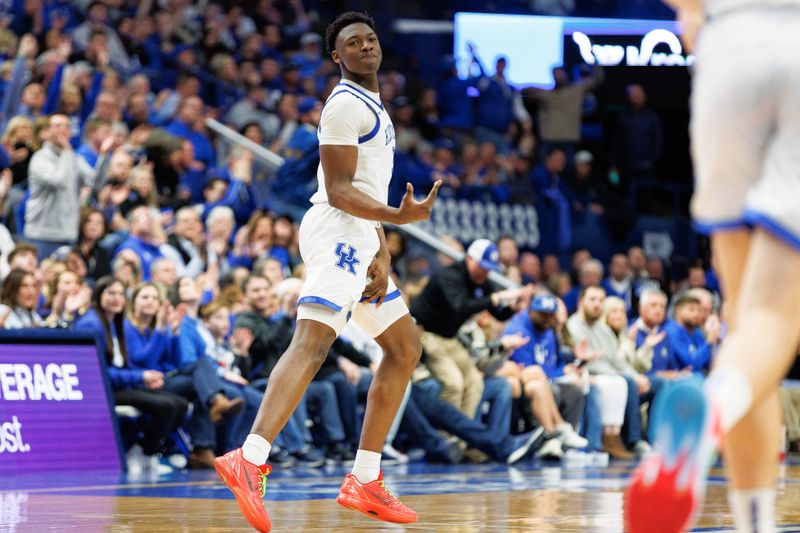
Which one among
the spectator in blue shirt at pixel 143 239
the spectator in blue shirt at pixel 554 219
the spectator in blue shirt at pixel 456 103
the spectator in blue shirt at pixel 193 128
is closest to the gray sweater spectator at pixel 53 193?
the spectator in blue shirt at pixel 143 239

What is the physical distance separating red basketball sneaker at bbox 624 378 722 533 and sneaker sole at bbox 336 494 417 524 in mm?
3372

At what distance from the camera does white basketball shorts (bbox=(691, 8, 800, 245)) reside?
3.33m

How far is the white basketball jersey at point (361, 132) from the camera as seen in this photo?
654 cm

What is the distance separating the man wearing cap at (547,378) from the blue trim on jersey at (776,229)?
33.9ft

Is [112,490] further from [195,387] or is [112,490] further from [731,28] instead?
[731,28]

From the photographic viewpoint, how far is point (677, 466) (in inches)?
121

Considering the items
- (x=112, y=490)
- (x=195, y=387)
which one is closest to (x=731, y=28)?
(x=112, y=490)

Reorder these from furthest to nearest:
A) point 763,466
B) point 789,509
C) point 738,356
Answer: point 789,509, point 763,466, point 738,356

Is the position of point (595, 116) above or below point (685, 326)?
above

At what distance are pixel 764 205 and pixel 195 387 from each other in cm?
871

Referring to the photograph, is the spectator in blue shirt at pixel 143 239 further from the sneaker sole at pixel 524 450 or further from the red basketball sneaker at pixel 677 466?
the red basketball sneaker at pixel 677 466

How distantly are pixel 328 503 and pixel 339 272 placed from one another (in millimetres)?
1861

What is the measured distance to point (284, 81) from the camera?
20.1 metres

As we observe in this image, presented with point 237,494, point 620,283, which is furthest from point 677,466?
point 620,283
